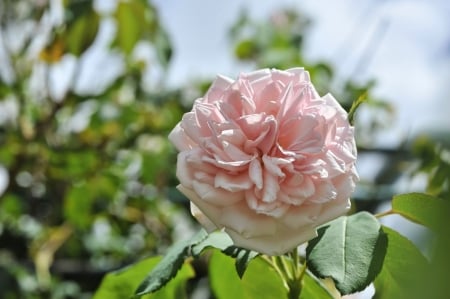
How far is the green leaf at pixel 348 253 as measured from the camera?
363 millimetres

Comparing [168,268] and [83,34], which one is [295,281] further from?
[83,34]

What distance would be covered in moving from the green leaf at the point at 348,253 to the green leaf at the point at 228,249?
4cm

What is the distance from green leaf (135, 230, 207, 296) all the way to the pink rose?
0.05 metres

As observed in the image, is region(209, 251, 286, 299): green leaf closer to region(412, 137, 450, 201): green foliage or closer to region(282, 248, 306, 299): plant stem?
region(282, 248, 306, 299): plant stem

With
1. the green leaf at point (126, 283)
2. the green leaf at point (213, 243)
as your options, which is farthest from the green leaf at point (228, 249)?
the green leaf at point (126, 283)

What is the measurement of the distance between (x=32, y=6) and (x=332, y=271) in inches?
A: 56.4

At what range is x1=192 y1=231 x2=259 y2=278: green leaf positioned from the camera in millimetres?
396

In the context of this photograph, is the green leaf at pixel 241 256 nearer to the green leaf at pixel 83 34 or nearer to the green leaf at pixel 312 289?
the green leaf at pixel 312 289

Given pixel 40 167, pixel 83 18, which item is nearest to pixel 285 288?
pixel 83 18

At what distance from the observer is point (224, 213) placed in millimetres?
372

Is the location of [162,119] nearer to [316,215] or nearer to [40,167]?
[40,167]

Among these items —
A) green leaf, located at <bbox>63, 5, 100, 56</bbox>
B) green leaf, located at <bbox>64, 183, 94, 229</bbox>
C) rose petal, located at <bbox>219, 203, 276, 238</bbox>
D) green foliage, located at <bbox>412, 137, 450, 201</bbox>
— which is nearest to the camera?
rose petal, located at <bbox>219, 203, 276, 238</bbox>

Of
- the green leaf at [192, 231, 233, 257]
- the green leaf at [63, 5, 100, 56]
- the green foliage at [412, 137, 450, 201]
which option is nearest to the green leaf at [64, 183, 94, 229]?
the green leaf at [63, 5, 100, 56]

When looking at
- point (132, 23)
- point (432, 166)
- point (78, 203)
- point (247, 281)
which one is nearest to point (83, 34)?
point (132, 23)
